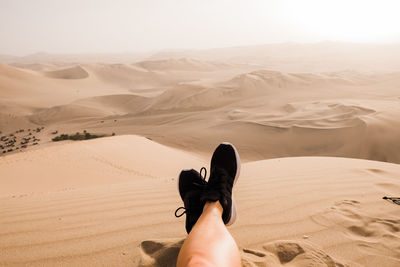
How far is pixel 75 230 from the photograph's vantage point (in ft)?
6.61

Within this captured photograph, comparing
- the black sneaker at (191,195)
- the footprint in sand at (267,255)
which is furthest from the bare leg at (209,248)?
the footprint in sand at (267,255)

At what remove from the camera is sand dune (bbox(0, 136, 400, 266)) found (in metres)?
1.69

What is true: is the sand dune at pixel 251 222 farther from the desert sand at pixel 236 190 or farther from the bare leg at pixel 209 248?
the bare leg at pixel 209 248

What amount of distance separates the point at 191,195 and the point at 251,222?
62 centimetres

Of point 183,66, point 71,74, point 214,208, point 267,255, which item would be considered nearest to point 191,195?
point 214,208

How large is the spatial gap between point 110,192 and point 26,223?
0.95m

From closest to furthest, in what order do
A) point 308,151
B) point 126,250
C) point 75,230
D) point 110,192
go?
point 126,250, point 75,230, point 110,192, point 308,151

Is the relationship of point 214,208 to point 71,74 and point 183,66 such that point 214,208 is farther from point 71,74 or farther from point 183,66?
point 183,66

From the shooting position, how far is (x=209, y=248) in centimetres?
120

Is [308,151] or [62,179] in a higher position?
[62,179]

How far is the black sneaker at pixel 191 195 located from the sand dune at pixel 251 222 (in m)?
0.23

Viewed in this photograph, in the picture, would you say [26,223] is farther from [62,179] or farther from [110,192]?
[62,179]

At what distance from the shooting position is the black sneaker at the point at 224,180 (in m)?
1.76

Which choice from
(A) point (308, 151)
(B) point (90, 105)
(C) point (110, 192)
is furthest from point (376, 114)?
(B) point (90, 105)
